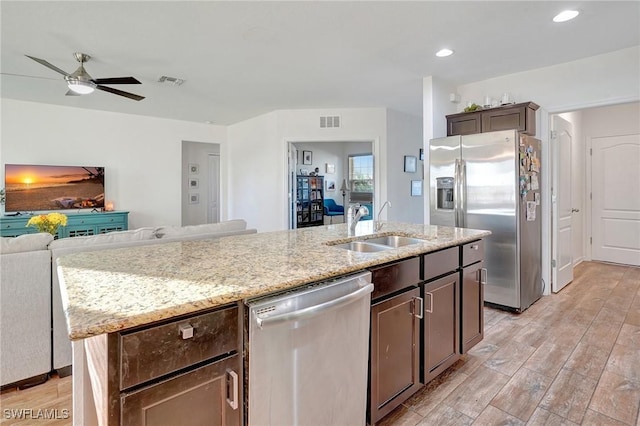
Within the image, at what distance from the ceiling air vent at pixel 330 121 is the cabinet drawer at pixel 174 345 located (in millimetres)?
4683

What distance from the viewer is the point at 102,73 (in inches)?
148

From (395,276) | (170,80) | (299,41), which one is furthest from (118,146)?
(395,276)

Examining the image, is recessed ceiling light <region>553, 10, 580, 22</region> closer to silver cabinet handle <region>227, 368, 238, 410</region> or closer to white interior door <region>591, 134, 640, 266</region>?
silver cabinet handle <region>227, 368, 238, 410</region>

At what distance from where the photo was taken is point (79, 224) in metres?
5.01

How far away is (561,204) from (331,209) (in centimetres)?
587

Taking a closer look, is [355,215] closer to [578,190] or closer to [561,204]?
[561,204]

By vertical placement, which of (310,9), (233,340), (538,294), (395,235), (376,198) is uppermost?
(310,9)

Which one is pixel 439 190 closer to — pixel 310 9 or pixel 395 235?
pixel 395 235

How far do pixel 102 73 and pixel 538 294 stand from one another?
551 centimetres

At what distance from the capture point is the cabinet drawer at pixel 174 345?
0.93 m

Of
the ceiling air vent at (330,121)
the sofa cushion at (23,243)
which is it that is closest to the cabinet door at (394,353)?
the sofa cushion at (23,243)

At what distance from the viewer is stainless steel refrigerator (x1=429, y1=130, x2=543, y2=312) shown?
3.24 meters

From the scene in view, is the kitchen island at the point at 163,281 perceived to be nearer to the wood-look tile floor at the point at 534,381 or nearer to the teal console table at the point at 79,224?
the wood-look tile floor at the point at 534,381

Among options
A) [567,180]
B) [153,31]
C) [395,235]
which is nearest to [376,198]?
[567,180]
